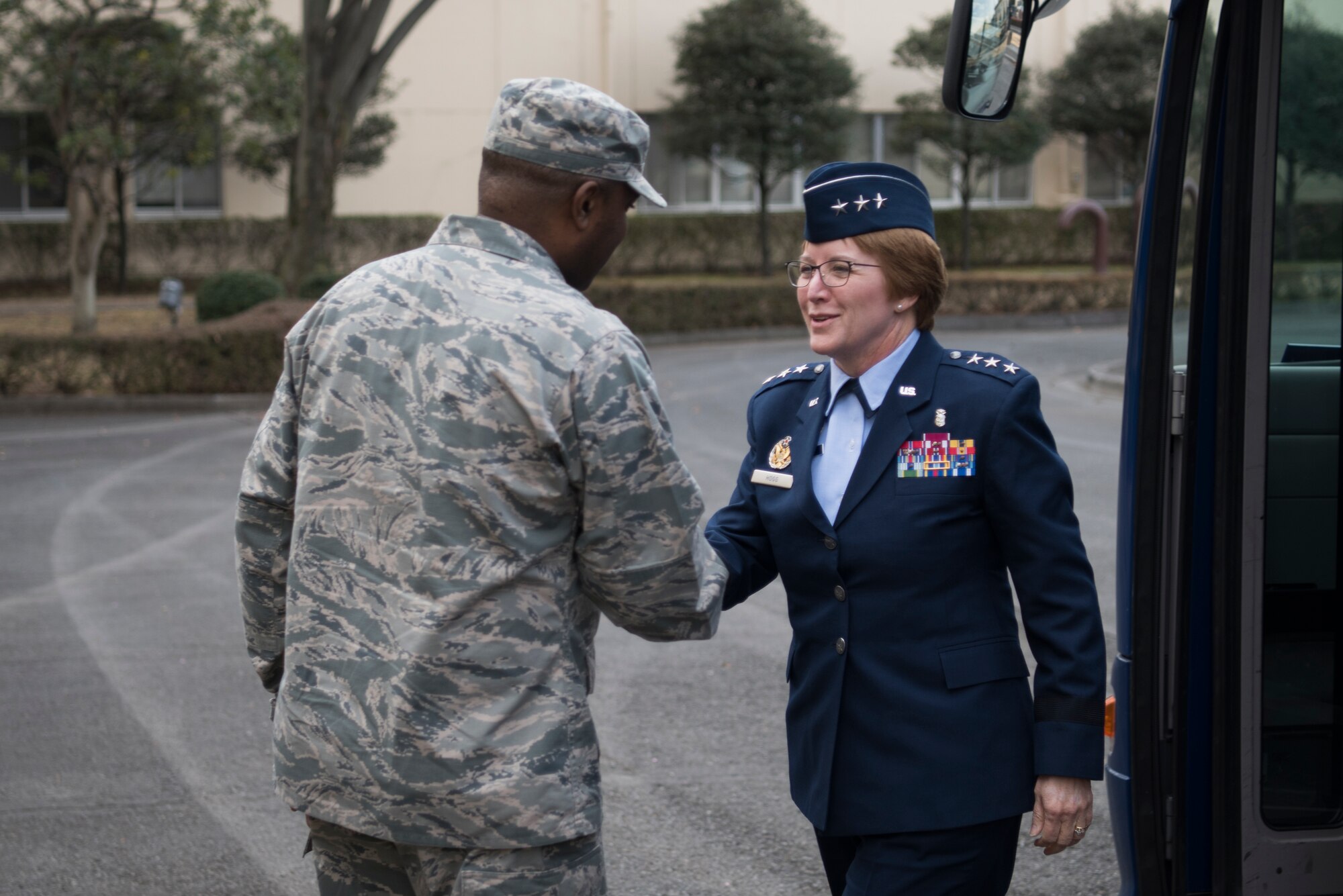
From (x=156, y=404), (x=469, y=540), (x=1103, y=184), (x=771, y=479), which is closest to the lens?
(x=469, y=540)

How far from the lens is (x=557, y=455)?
2.11m

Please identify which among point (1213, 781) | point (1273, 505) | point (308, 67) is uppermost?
point (308, 67)

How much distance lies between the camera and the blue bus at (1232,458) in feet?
8.79

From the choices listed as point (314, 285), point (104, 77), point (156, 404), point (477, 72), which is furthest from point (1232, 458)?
point (477, 72)

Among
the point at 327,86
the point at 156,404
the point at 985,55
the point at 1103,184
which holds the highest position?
the point at 1103,184

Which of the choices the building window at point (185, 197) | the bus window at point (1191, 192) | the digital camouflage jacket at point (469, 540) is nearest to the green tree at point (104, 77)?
the building window at point (185, 197)

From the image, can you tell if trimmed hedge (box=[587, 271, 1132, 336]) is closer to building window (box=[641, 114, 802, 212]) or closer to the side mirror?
building window (box=[641, 114, 802, 212])

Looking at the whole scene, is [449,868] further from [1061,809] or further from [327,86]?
[327,86]

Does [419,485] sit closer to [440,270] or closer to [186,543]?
[440,270]

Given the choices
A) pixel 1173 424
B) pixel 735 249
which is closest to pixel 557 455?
pixel 1173 424

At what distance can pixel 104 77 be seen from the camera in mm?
20969

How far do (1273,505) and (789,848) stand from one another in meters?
2.24

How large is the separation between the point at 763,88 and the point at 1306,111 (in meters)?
28.2

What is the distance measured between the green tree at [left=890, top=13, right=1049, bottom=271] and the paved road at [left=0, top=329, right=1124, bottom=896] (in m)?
21.5
